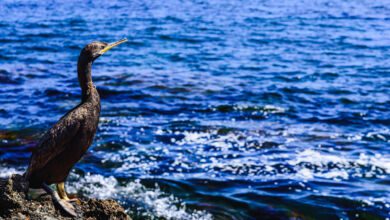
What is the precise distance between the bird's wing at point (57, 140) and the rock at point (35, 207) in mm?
343

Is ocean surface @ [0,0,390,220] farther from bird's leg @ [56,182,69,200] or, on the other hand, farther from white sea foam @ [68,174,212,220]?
bird's leg @ [56,182,69,200]

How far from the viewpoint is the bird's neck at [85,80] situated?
7453mm

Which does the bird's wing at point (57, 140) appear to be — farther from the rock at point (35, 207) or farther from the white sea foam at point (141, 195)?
the white sea foam at point (141, 195)

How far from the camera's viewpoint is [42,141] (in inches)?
284

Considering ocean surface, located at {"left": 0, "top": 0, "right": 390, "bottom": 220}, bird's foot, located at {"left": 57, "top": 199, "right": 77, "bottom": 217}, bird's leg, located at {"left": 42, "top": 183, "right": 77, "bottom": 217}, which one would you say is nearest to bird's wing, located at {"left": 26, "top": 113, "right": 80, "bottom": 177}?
bird's leg, located at {"left": 42, "top": 183, "right": 77, "bottom": 217}

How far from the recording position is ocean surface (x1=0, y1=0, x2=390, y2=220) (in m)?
Result: 11.9

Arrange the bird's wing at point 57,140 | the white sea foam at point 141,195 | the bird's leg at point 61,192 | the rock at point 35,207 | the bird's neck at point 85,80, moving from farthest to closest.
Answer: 1. the white sea foam at point 141,195
2. the bird's neck at point 85,80
3. the bird's leg at point 61,192
4. the bird's wing at point 57,140
5. the rock at point 35,207

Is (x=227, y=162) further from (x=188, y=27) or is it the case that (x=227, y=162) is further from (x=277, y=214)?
(x=188, y=27)

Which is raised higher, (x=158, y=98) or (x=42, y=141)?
(x=42, y=141)

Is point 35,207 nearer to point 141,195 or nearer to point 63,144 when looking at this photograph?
point 63,144

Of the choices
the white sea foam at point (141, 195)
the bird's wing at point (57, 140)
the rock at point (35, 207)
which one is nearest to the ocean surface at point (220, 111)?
the white sea foam at point (141, 195)

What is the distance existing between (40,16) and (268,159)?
23.2 metres

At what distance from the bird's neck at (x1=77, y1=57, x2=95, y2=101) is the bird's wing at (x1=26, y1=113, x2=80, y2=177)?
376 millimetres

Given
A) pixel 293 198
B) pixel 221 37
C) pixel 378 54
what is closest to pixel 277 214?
pixel 293 198
